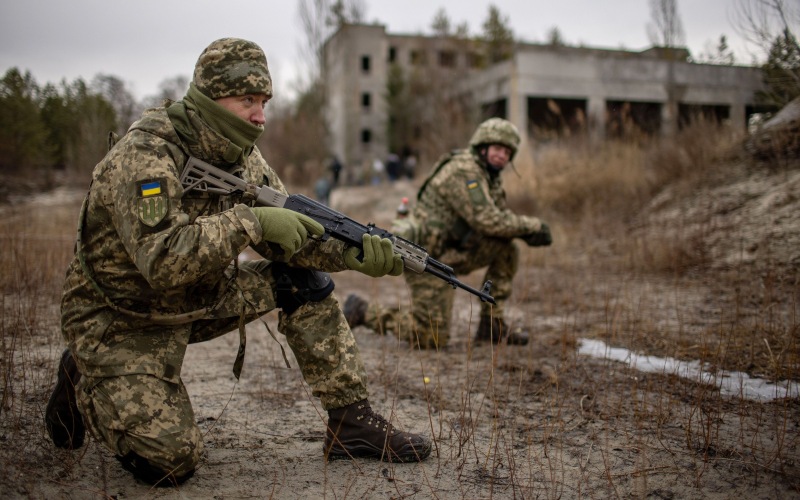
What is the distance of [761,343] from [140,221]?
374 centimetres

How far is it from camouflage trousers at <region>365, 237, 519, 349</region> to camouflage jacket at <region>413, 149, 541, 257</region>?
11cm

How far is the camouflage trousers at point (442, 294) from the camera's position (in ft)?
15.4

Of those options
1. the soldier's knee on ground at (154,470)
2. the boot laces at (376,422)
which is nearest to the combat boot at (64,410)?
the soldier's knee on ground at (154,470)

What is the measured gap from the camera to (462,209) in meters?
4.79

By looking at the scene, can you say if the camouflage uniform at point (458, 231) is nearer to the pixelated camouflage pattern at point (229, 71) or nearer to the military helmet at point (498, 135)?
the military helmet at point (498, 135)

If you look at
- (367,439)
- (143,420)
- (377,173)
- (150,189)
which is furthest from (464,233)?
(377,173)

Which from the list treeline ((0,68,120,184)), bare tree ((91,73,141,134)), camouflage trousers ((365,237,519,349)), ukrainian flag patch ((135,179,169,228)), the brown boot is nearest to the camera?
ukrainian flag patch ((135,179,169,228))

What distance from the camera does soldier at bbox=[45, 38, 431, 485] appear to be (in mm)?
2346

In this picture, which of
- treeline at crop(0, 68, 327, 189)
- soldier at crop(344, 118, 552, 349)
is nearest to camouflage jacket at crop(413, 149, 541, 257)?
soldier at crop(344, 118, 552, 349)

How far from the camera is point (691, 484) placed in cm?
238

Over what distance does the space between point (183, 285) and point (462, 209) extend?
2615 mm

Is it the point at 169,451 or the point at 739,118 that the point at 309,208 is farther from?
the point at 739,118

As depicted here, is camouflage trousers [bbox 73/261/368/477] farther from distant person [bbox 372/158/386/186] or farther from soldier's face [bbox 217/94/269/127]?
distant person [bbox 372/158/386/186]

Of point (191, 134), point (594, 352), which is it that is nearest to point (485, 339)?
point (594, 352)
